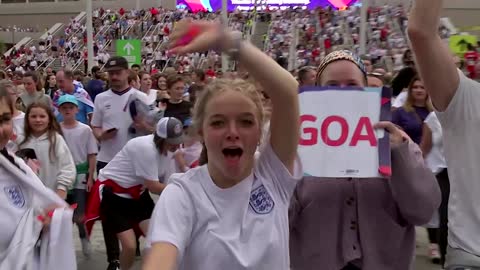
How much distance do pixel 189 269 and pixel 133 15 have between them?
46.3m

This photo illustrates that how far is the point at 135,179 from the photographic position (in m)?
5.89

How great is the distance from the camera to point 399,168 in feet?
8.77

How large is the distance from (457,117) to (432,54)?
0.27 meters

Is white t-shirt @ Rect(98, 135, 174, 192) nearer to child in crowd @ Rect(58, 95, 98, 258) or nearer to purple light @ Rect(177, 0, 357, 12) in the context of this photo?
child in crowd @ Rect(58, 95, 98, 258)

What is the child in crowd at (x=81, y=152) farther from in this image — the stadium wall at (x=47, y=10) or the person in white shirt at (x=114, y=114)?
the stadium wall at (x=47, y=10)

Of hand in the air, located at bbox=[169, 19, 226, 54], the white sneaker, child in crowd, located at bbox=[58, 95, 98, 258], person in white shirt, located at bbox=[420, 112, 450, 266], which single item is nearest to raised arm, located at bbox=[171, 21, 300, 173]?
hand in the air, located at bbox=[169, 19, 226, 54]

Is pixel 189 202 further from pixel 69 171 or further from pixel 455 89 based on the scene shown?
pixel 69 171

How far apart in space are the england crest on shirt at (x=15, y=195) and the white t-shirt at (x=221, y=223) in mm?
1037

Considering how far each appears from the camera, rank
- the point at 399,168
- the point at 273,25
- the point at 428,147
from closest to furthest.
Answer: the point at 399,168, the point at 428,147, the point at 273,25

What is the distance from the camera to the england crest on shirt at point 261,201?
2.23 meters

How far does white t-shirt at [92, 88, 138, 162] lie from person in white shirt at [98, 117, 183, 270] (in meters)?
1.66

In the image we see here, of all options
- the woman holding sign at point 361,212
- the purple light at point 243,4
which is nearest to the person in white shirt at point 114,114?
the woman holding sign at point 361,212

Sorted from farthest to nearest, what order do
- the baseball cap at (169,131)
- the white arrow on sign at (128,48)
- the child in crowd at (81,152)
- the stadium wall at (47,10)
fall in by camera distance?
the stadium wall at (47,10) → the white arrow on sign at (128,48) → the child in crowd at (81,152) → the baseball cap at (169,131)

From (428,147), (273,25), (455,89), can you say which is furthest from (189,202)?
(273,25)
